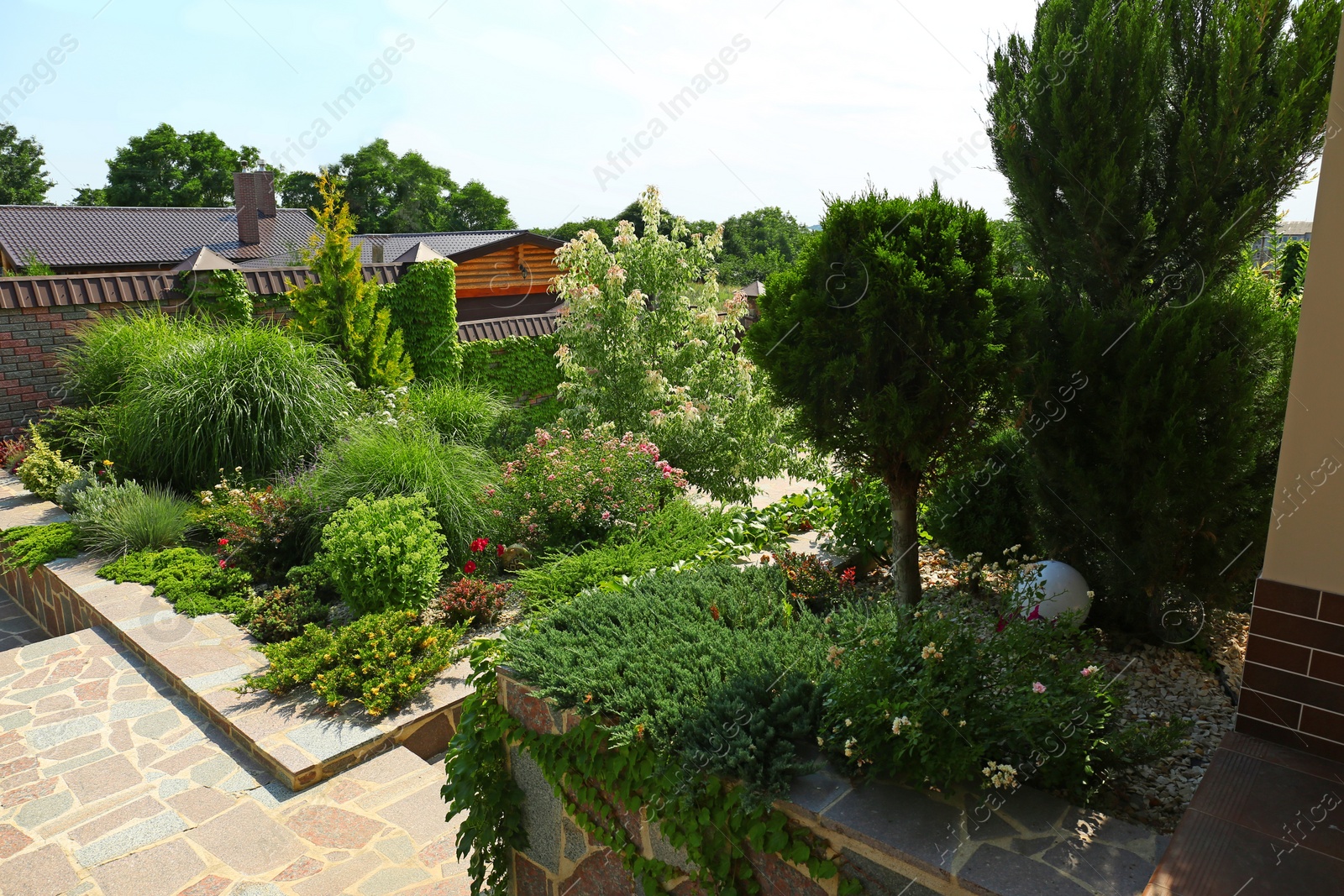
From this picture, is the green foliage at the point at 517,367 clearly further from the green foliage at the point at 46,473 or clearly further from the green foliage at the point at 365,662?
the green foliage at the point at 365,662

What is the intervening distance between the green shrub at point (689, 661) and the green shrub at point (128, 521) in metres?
4.58

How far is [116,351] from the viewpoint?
28.8ft

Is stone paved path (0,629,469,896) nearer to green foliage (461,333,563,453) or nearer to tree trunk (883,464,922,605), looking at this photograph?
tree trunk (883,464,922,605)

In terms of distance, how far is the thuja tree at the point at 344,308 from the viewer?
1065 centimetres

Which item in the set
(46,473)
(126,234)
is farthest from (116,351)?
(126,234)

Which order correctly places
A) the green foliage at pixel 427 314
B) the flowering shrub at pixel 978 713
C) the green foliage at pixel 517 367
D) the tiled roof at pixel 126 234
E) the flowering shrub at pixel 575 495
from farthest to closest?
the tiled roof at pixel 126 234 < the green foliage at pixel 517 367 < the green foliage at pixel 427 314 < the flowering shrub at pixel 575 495 < the flowering shrub at pixel 978 713

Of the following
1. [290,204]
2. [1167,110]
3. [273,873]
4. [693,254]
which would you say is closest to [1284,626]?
[1167,110]

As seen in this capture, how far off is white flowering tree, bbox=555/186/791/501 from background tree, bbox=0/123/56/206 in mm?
50738

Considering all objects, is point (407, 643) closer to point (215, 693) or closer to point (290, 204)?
point (215, 693)

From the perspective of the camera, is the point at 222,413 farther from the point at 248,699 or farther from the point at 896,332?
the point at 896,332

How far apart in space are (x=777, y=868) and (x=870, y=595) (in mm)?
2164

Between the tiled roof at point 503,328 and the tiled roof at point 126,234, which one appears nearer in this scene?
the tiled roof at point 503,328

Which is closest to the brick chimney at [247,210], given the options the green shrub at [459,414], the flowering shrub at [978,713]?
the green shrub at [459,414]

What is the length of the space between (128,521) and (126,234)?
26622mm
